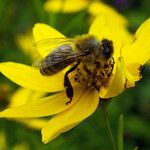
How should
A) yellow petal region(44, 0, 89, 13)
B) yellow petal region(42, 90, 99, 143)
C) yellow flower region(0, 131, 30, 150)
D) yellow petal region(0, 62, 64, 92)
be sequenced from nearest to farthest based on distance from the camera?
yellow petal region(42, 90, 99, 143) < yellow petal region(0, 62, 64, 92) < yellow flower region(0, 131, 30, 150) < yellow petal region(44, 0, 89, 13)

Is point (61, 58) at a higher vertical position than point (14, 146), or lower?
higher

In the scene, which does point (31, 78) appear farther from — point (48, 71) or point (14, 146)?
point (14, 146)

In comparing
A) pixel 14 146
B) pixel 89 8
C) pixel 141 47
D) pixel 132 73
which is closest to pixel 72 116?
pixel 132 73

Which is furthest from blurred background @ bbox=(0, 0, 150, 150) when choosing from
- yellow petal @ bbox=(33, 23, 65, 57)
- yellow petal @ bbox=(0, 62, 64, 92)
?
yellow petal @ bbox=(0, 62, 64, 92)

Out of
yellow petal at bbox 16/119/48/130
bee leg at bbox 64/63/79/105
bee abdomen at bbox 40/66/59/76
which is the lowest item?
yellow petal at bbox 16/119/48/130

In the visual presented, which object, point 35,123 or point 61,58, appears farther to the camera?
point 35,123

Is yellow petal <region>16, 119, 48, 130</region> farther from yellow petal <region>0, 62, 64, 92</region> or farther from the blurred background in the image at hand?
yellow petal <region>0, 62, 64, 92</region>

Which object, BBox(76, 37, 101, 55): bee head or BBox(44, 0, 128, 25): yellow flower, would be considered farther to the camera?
BBox(44, 0, 128, 25): yellow flower
